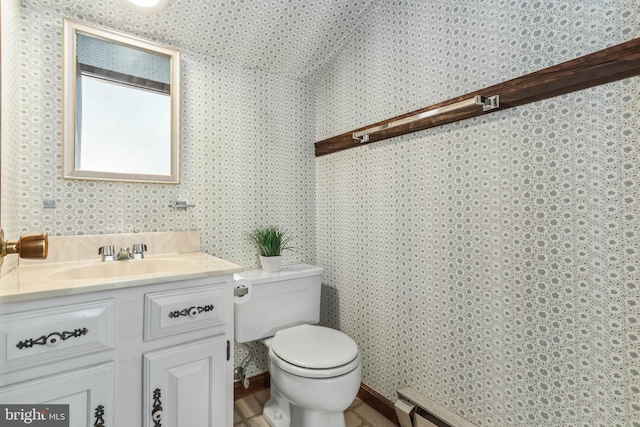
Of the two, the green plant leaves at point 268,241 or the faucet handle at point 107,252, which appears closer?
the faucet handle at point 107,252

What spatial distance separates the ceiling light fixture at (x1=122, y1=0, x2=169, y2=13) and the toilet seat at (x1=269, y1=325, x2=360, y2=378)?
169 cm

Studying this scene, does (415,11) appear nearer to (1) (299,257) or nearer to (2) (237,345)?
(1) (299,257)

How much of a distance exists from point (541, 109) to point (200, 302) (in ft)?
4.67

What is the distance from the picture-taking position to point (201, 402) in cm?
118

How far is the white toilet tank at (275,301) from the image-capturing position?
1.59 meters

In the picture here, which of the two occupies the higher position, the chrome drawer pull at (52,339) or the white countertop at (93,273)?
the white countertop at (93,273)

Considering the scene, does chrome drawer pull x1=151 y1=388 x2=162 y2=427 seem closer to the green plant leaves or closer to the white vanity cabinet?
the white vanity cabinet

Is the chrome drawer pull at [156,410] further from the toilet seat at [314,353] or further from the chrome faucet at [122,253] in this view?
the chrome faucet at [122,253]

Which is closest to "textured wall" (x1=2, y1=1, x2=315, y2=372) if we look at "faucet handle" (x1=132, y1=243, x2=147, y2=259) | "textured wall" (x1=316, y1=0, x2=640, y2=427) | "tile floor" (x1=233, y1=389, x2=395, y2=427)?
"faucet handle" (x1=132, y1=243, x2=147, y2=259)

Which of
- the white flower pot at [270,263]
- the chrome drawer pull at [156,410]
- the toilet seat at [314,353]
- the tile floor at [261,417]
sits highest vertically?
the white flower pot at [270,263]

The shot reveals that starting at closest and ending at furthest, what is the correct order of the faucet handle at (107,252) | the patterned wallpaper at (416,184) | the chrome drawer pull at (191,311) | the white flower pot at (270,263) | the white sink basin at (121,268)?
the patterned wallpaper at (416,184) → the chrome drawer pull at (191,311) → the white sink basin at (121,268) → the faucet handle at (107,252) → the white flower pot at (270,263)

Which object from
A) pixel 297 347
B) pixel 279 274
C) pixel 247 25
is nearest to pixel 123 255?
pixel 279 274

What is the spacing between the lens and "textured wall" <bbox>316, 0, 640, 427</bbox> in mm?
953
